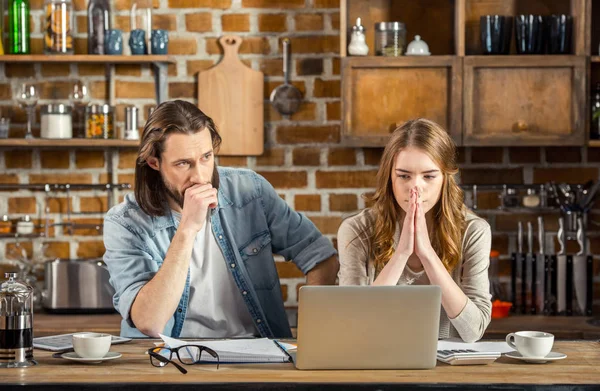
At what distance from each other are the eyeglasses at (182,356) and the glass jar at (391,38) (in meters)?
1.80

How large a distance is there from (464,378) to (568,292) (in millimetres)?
1799

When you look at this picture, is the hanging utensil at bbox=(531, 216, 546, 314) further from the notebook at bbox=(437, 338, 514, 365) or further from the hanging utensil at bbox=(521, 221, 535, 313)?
the notebook at bbox=(437, 338, 514, 365)

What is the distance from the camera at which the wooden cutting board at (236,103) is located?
3578 millimetres

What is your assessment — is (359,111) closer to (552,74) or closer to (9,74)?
(552,74)

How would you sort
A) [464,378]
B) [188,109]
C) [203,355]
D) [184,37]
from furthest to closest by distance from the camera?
[184,37] → [188,109] → [203,355] → [464,378]

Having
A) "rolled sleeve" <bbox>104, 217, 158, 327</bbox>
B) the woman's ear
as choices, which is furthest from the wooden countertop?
the woman's ear

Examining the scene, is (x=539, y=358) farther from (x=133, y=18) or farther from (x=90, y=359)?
(x=133, y=18)

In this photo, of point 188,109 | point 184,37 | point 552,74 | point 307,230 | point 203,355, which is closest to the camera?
point 203,355

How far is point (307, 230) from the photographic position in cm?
269

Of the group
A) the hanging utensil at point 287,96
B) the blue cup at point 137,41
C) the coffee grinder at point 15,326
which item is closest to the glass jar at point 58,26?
the blue cup at point 137,41

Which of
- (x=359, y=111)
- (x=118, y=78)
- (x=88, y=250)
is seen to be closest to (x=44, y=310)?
(x=88, y=250)

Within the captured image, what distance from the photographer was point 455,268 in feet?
7.90

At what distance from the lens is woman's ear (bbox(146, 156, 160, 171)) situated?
2.50 metres

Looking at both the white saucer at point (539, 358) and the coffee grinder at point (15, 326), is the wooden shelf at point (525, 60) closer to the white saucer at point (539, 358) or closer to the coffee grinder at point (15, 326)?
the white saucer at point (539, 358)
